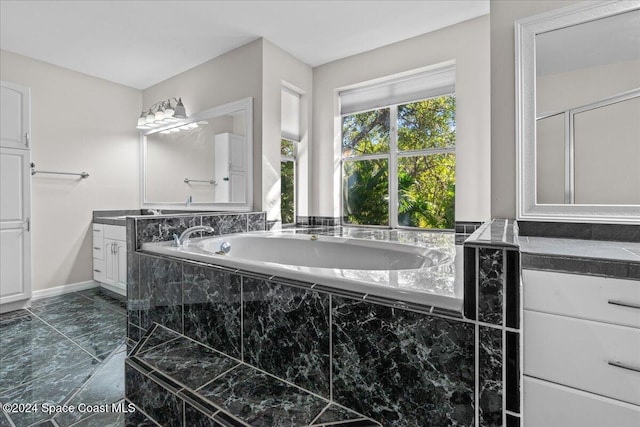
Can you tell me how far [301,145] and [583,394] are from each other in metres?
3.07

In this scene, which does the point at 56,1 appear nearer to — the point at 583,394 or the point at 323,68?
the point at 323,68

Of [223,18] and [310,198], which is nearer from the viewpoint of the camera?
[223,18]

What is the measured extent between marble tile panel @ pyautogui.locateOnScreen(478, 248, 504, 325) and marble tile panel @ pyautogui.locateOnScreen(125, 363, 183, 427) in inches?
43.5

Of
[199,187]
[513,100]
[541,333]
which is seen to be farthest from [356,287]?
[199,187]

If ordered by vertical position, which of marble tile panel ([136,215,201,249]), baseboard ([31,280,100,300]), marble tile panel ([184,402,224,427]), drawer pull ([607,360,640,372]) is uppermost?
marble tile panel ([136,215,201,249])

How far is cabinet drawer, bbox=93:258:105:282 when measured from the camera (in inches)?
139

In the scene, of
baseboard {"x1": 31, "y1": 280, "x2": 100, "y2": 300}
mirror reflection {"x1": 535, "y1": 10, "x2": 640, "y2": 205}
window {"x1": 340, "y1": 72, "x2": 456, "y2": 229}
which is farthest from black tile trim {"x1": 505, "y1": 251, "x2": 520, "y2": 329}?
baseboard {"x1": 31, "y1": 280, "x2": 100, "y2": 300}

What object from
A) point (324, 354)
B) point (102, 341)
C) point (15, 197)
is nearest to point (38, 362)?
point (102, 341)

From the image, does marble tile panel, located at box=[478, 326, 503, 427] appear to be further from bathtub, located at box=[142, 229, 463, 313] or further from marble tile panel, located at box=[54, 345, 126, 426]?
marble tile panel, located at box=[54, 345, 126, 426]

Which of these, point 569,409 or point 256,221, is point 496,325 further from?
point 256,221

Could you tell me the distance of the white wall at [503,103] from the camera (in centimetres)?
180

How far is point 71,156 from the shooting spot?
3523mm

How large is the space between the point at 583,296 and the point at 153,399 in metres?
1.66

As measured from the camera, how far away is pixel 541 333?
1.11 metres
